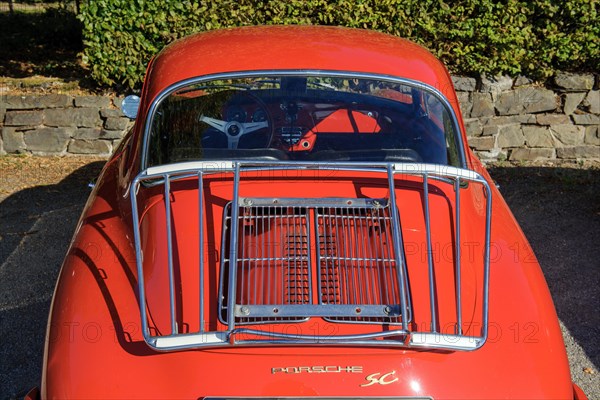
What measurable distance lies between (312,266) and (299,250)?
0.33 feet

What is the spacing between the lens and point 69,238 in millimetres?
5570

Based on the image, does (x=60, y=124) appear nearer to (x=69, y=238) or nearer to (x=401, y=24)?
(x=69, y=238)

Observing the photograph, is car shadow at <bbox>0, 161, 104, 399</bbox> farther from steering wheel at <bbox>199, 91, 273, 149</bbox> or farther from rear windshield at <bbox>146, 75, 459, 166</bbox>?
steering wheel at <bbox>199, 91, 273, 149</bbox>

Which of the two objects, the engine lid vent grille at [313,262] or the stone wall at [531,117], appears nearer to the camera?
the engine lid vent grille at [313,262]

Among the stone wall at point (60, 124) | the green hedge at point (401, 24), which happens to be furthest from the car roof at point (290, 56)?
the stone wall at point (60, 124)

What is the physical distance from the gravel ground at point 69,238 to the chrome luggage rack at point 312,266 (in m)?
1.54

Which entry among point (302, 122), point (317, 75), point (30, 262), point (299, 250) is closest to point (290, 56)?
point (317, 75)

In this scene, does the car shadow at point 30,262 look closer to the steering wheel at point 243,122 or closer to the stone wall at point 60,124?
the stone wall at point 60,124

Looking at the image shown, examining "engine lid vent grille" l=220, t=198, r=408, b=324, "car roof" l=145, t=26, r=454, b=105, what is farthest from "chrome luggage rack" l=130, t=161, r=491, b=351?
"car roof" l=145, t=26, r=454, b=105

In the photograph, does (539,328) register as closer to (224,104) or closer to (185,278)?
(185,278)

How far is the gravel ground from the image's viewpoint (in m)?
4.08

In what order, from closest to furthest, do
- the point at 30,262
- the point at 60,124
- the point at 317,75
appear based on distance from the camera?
the point at 317,75, the point at 30,262, the point at 60,124

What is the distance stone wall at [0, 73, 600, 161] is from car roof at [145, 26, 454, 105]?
3.50m

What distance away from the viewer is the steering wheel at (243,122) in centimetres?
361
